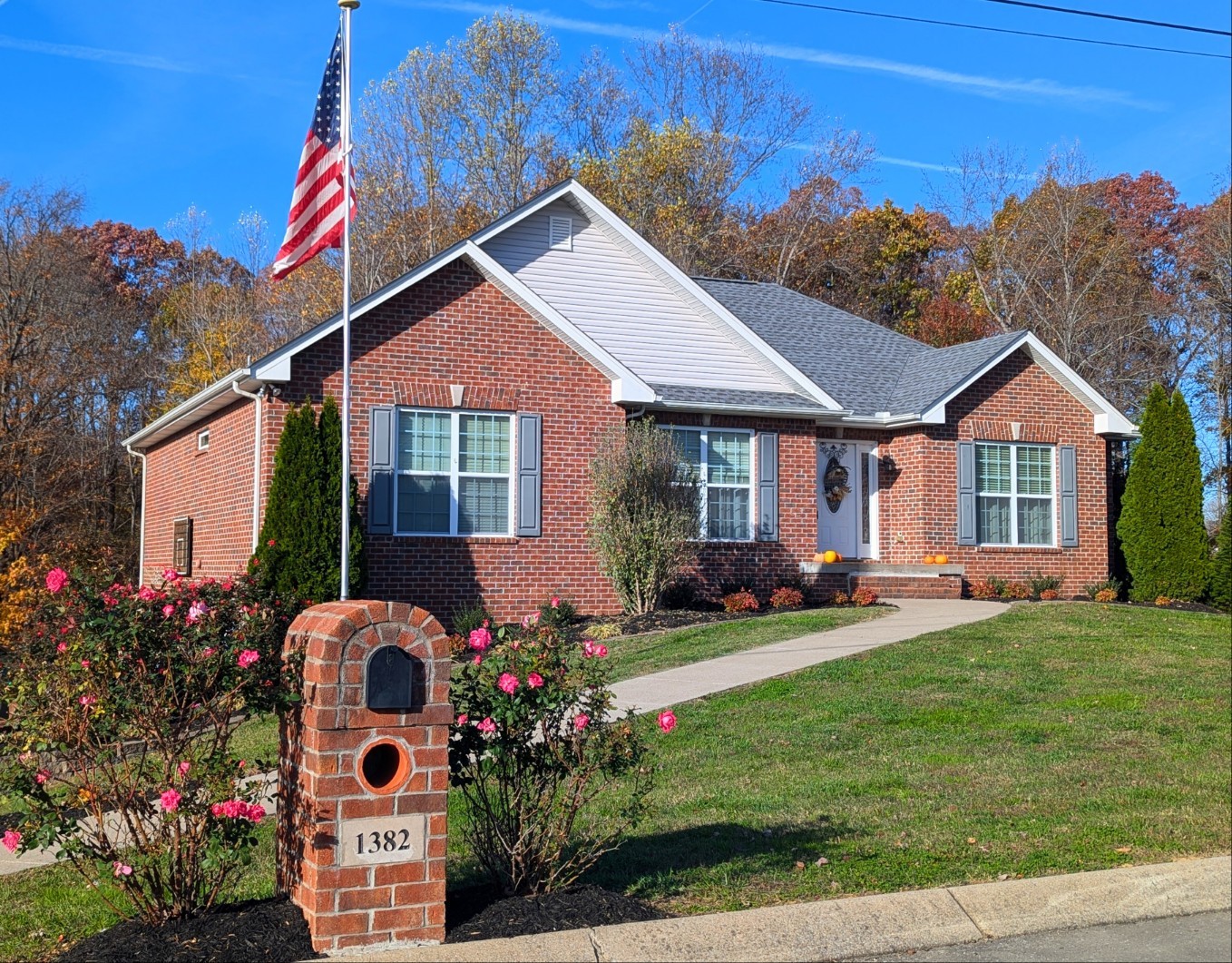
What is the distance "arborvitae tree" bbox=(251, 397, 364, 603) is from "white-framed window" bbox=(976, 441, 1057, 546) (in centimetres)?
1030

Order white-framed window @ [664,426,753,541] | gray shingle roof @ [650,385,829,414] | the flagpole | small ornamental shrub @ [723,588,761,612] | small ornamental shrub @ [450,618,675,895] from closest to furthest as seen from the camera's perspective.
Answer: small ornamental shrub @ [450,618,675,895] → the flagpole → small ornamental shrub @ [723,588,761,612] → gray shingle roof @ [650,385,829,414] → white-framed window @ [664,426,753,541]

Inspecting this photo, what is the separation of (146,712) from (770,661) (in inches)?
320

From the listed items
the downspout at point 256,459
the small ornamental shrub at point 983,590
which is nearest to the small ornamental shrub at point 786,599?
the small ornamental shrub at point 983,590

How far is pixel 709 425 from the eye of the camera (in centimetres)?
1822

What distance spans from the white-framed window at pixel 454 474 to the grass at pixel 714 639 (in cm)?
288

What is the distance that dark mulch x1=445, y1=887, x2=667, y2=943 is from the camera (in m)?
5.04

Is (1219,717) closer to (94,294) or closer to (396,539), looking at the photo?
(396,539)

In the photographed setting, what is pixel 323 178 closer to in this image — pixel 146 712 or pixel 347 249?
pixel 347 249

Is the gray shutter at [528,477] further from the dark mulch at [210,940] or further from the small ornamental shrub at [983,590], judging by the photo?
the dark mulch at [210,940]

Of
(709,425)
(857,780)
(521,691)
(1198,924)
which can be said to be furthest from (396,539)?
(1198,924)

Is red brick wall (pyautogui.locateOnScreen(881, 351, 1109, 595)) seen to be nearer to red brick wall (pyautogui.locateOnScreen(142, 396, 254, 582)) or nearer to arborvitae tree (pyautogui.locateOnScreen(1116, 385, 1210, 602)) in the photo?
arborvitae tree (pyautogui.locateOnScreen(1116, 385, 1210, 602))

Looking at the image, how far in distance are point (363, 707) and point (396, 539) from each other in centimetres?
1097

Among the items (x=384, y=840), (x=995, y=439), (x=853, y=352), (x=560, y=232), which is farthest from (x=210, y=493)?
(x=384, y=840)

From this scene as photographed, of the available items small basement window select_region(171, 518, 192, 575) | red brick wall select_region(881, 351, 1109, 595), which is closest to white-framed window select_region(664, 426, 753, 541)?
red brick wall select_region(881, 351, 1109, 595)
